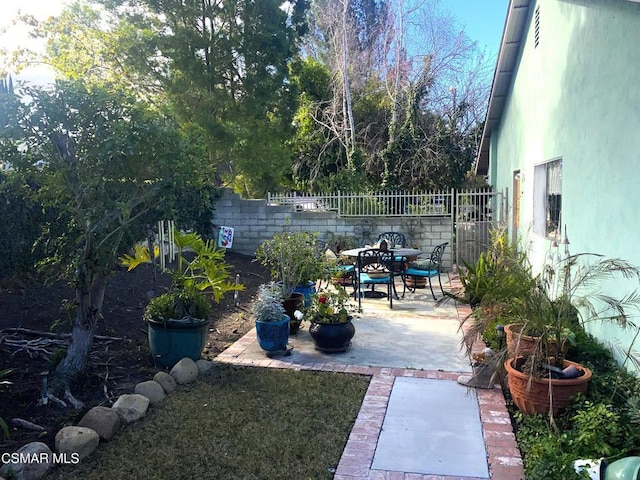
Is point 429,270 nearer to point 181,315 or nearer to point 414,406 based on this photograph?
point 414,406

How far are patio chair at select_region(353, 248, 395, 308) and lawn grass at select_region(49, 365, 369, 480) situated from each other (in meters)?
3.09

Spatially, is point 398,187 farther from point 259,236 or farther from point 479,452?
point 479,452

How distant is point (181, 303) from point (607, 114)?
423cm

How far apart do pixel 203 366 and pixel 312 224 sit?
7.25m

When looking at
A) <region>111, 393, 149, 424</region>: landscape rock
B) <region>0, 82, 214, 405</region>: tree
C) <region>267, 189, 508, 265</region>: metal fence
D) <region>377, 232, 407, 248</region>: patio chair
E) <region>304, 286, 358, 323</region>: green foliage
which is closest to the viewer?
<region>111, 393, 149, 424</region>: landscape rock

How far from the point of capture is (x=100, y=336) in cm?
550

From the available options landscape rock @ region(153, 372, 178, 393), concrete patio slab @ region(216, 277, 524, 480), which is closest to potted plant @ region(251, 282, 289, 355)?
concrete patio slab @ region(216, 277, 524, 480)

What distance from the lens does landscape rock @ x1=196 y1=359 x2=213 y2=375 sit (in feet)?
15.7

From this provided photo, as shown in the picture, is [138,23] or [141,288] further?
[138,23]

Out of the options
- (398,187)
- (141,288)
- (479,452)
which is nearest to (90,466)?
(479,452)

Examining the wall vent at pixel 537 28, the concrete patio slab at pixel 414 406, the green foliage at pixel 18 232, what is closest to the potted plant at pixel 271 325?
the concrete patio slab at pixel 414 406

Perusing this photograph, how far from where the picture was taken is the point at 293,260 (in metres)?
6.39

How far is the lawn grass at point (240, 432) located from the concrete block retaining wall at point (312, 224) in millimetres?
7120

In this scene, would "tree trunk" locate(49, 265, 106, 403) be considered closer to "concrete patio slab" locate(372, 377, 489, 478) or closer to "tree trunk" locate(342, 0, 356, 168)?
"concrete patio slab" locate(372, 377, 489, 478)
